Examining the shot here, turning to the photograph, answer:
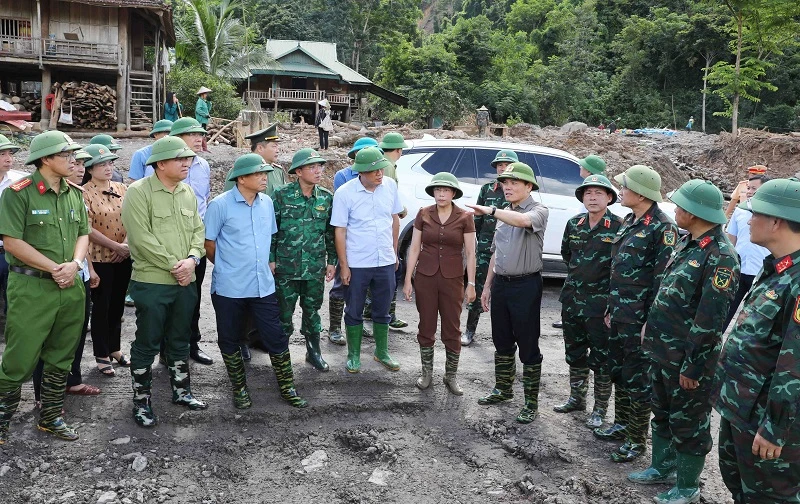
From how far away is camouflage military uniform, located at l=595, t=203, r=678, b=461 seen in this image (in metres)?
4.39

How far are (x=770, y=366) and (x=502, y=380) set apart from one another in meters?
2.51

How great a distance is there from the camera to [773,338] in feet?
9.97

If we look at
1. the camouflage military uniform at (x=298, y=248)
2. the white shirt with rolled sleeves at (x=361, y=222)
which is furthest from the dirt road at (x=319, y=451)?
the white shirt with rolled sleeves at (x=361, y=222)

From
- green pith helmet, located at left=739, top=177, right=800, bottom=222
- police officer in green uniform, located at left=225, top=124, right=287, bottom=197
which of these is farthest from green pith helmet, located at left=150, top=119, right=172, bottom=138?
green pith helmet, located at left=739, top=177, right=800, bottom=222

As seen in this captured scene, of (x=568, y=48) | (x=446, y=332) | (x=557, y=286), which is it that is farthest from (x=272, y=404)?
(x=568, y=48)

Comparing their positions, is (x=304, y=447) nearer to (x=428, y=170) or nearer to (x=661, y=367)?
(x=661, y=367)

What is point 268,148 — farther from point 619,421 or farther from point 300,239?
point 619,421

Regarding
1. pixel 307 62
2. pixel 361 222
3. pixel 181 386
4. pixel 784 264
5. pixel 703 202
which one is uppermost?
pixel 307 62

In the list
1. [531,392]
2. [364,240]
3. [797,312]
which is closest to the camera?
[797,312]

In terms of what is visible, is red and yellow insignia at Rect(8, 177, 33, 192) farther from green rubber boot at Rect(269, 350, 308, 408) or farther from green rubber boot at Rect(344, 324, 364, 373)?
green rubber boot at Rect(344, 324, 364, 373)

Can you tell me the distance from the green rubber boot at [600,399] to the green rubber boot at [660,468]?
767 mm

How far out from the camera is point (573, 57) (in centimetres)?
3997

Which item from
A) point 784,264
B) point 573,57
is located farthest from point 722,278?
point 573,57

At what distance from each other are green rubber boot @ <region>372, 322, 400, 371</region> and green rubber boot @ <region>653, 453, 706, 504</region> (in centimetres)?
252
